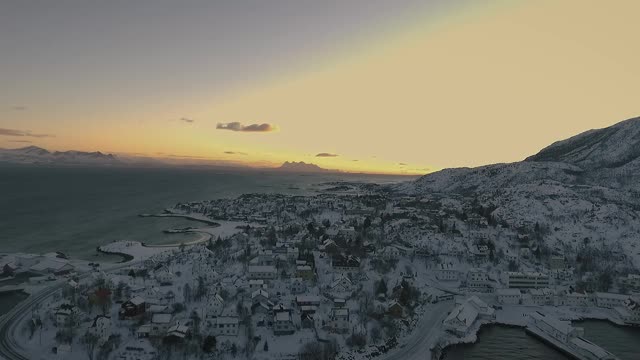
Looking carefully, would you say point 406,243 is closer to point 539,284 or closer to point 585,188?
point 539,284

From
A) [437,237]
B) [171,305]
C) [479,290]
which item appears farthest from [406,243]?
[171,305]

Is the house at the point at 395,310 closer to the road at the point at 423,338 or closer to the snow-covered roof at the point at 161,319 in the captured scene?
the road at the point at 423,338

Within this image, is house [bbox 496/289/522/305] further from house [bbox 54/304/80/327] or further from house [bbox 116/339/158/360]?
house [bbox 54/304/80/327]

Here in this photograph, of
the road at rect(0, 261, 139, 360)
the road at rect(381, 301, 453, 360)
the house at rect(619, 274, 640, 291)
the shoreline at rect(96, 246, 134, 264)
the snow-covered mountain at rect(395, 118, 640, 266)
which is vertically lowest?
the road at rect(0, 261, 139, 360)

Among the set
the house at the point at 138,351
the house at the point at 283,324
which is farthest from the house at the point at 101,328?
the house at the point at 283,324

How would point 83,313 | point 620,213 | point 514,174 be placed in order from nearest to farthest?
1. point 83,313
2. point 620,213
3. point 514,174

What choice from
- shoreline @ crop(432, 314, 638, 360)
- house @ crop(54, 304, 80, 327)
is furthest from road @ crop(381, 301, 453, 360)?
A: house @ crop(54, 304, 80, 327)

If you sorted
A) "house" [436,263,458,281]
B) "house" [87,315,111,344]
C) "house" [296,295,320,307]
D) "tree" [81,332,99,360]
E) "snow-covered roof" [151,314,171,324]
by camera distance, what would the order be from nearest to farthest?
"tree" [81,332,99,360], "house" [87,315,111,344], "snow-covered roof" [151,314,171,324], "house" [296,295,320,307], "house" [436,263,458,281]
